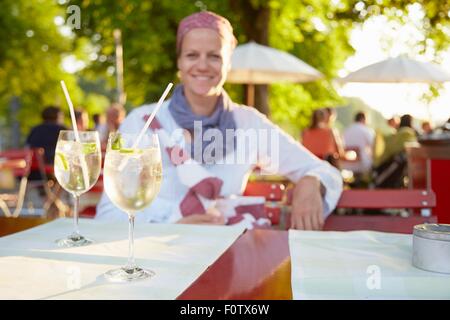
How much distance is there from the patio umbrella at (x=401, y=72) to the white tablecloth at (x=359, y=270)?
7496 mm

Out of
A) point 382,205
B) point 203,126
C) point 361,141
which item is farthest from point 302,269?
point 361,141

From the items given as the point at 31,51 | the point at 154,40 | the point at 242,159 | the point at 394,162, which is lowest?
the point at 394,162

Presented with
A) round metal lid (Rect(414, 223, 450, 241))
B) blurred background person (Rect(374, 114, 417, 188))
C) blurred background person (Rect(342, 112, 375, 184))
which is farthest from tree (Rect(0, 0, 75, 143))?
round metal lid (Rect(414, 223, 450, 241))

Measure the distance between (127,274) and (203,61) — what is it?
4.91 feet

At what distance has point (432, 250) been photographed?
1215 millimetres

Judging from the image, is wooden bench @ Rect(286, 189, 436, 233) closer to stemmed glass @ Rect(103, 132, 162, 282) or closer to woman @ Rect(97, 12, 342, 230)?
woman @ Rect(97, 12, 342, 230)

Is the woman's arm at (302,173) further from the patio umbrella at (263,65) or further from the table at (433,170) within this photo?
the patio umbrella at (263,65)

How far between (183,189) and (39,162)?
15.5 feet

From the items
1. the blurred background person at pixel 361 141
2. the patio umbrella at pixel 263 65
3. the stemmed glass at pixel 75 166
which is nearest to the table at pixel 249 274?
the stemmed glass at pixel 75 166

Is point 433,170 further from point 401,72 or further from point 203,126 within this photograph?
point 401,72

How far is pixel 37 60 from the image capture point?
67.2 ft

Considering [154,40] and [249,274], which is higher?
[154,40]
